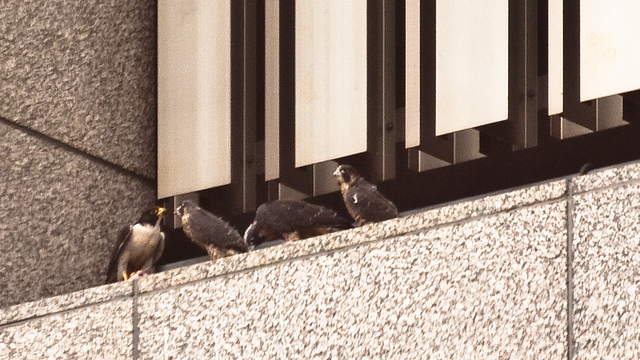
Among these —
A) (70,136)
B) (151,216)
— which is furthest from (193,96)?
(151,216)

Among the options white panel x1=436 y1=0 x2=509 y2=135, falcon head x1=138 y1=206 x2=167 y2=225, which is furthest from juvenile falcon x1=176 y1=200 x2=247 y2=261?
white panel x1=436 y1=0 x2=509 y2=135

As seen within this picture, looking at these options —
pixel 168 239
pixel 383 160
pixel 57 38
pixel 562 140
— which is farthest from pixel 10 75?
pixel 562 140

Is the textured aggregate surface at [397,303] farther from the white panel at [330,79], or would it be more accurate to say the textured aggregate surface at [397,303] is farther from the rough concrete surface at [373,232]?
the white panel at [330,79]

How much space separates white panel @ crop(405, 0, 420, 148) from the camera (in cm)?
970

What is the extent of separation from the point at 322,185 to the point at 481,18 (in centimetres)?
146

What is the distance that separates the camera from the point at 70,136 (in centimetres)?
1076

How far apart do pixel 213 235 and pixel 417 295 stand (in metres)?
1.55

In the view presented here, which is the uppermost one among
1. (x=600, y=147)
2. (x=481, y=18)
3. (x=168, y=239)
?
(x=481, y=18)

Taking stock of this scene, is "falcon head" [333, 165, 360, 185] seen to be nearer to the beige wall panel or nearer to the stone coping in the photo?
the stone coping

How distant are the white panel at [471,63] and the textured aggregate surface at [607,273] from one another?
1814 mm

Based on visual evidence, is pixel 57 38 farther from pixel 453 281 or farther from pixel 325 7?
pixel 453 281

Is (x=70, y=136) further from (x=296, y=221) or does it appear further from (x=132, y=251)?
(x=296, y=221)

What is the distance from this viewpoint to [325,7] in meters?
→ 10.2

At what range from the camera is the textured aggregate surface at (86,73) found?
416 inches
